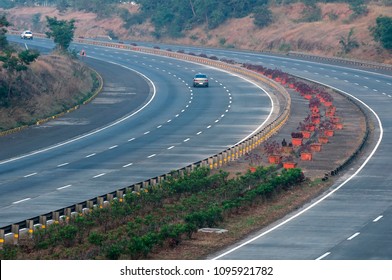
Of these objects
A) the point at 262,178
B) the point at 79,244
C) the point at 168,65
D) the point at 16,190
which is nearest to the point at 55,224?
the point at 79,244

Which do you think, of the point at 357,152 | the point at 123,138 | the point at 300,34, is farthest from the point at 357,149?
the point at 300,34

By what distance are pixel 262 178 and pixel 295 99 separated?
42.9 metres

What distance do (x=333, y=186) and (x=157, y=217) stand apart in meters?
11.4

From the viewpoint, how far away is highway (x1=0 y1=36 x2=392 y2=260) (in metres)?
33.1

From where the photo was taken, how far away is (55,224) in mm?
36125

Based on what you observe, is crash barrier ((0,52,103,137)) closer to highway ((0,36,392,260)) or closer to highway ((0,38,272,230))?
highway ((0,38,272,230))

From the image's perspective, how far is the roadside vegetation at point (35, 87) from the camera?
79938 mm

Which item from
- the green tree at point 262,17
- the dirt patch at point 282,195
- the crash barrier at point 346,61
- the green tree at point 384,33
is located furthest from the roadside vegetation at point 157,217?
the green tree at point 262,17

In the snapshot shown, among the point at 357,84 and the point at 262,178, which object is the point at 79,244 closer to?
the point at 262,178

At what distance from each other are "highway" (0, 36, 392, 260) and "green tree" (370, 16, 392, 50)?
12233 mm

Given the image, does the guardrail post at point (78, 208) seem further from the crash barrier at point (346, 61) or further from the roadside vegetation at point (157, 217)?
the crash barrier at point (346, 61)

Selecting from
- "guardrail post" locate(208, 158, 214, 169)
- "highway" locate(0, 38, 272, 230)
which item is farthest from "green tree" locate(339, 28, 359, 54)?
"guardrail post" locate(208, 158, 214, 169)

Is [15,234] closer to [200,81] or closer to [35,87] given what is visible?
[35,87]

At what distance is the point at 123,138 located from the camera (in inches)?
2721
